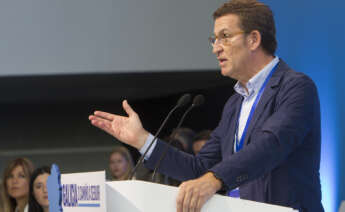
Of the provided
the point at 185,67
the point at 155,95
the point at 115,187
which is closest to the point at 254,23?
the point at 115,187

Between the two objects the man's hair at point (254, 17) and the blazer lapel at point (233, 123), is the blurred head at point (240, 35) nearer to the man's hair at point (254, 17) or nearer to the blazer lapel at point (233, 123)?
the man's hair at point (254, 17)

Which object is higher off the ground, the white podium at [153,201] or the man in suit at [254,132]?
the man in suit at [254,132]

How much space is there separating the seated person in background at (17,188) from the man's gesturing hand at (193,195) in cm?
411

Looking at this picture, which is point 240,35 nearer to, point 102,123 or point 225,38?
point 225,38

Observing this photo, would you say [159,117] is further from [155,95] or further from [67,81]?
[67,81]

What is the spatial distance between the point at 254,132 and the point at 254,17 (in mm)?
486

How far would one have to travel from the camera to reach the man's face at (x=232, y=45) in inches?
85.0

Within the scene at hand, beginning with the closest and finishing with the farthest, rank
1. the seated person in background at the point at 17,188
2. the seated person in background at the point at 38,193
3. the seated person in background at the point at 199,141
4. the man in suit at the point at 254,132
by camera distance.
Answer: the man in suit at the point at 254,132, the seated person in background at the point at 38,193, the seated person in background at the point at 17,188, the seated person in background at the point at 199,141

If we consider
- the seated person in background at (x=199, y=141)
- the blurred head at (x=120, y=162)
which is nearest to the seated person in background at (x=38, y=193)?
the blurred head at (x=120, y=162)

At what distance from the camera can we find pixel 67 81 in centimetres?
630

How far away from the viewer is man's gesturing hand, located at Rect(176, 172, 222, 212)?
150 cm

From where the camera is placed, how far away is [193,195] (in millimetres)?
1509

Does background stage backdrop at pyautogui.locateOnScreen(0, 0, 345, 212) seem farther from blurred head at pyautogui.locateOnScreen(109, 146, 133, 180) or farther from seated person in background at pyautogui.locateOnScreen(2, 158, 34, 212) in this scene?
seated person in background at pyautogui.locateOnScreen(2, 158, 34, 212)

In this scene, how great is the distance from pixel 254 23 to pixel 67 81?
14.4ft
